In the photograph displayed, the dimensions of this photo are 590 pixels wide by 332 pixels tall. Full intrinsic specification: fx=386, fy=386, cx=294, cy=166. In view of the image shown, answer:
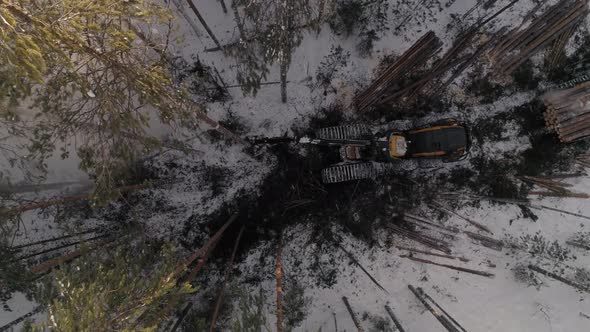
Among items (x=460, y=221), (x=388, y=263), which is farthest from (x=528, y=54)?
(x=388, y=263)

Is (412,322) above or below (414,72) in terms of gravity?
below

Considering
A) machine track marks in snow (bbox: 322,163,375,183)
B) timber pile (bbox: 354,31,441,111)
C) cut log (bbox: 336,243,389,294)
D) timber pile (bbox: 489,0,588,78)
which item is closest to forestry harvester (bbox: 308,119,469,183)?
machine track marks in snow (bbox: 322,163,375,183)

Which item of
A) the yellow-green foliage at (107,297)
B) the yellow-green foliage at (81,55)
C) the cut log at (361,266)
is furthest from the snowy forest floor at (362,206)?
Answer: the yellow-green foliage at (81,55)

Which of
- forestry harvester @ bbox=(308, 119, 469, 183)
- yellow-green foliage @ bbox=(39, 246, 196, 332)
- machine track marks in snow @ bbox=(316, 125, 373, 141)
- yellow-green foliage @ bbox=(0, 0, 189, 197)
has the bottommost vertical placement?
yellow-green foliage @ bbox=(39, 246, 196, 332)

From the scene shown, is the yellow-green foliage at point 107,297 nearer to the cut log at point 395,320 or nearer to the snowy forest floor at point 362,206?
the snowy forest floor at point 362,206

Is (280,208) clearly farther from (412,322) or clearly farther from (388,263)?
(412,322)

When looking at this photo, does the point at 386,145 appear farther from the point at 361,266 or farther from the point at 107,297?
the point at 107,297

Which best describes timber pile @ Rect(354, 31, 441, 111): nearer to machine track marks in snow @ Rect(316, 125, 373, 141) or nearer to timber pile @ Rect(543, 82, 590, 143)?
machine track marks in snow @ Rect(316, 125, 373, 141)

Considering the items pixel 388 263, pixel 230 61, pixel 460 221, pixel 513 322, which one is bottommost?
pixel 513 322
